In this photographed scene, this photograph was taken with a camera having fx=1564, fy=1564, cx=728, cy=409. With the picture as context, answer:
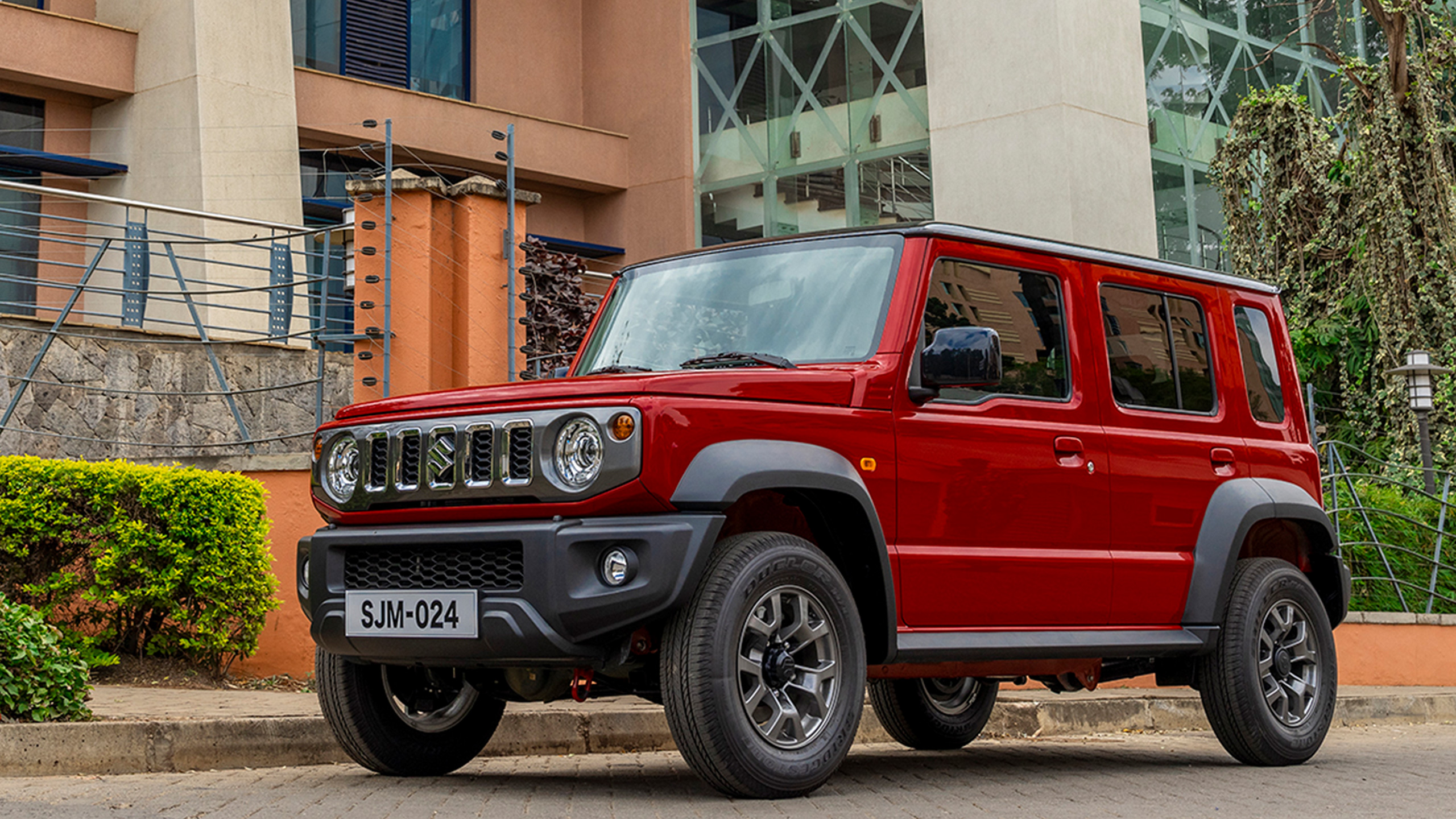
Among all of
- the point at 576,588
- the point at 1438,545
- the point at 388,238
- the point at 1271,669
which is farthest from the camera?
the point at 1438,545

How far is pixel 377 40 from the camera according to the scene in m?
22.5

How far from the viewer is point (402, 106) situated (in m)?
21.7

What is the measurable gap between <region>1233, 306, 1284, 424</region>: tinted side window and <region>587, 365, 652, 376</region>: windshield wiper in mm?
2983

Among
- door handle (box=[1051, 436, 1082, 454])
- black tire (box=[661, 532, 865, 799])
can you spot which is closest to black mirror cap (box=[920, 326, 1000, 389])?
door handle (box=[1051, 436, 1082, 454])

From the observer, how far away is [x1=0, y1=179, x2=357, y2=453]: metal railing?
12.8m

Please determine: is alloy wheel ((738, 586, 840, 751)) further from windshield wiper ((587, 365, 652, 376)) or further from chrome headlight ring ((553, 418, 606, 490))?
windshield wiper ((587, 365, 652, 376))

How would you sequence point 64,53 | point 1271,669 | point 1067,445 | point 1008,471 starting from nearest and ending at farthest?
point 1008,471, point 1067,445, point 1271,669, point 64,53

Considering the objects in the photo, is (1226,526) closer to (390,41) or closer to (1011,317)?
(1011,317)

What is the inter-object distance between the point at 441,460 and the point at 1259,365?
4120mm

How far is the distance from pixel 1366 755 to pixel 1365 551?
648cm

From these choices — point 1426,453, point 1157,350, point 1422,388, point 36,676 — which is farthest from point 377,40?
point 1157,350

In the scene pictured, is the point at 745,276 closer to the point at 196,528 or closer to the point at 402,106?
the point at 196,528

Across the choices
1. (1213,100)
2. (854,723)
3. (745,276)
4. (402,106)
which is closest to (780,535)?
(854,723)

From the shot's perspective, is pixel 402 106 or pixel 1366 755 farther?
pixel 402 106
